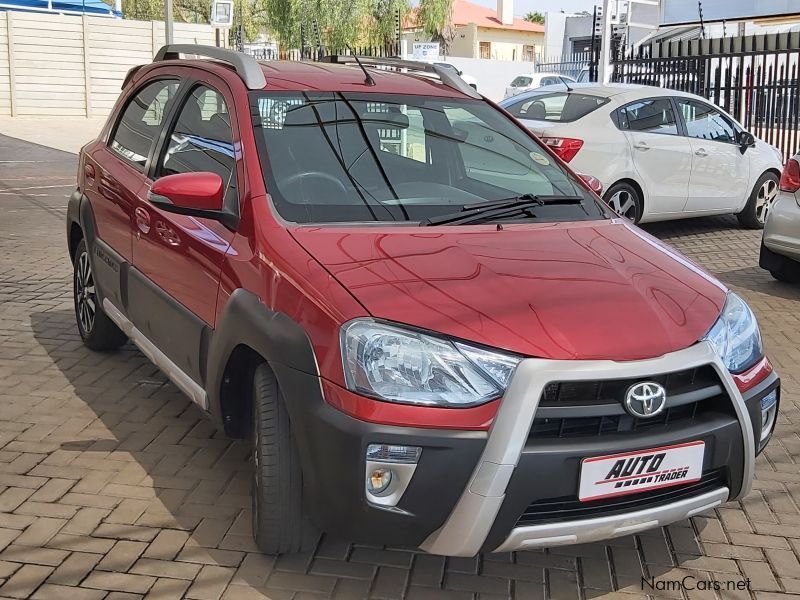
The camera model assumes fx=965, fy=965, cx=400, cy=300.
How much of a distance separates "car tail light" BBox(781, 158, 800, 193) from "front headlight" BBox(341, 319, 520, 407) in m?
5.28

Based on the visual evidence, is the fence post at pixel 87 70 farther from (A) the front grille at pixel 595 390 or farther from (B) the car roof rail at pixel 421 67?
(A) the front grille at pixel 595 390

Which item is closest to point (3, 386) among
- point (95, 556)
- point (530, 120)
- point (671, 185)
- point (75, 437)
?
point (75, 437)

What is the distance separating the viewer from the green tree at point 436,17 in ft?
122

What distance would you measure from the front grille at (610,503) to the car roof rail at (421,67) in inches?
88.5

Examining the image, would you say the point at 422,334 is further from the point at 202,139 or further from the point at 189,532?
→ the point at 202,139

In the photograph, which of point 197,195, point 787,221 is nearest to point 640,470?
point 197,195

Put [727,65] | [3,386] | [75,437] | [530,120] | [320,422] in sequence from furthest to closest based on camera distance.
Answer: [727,65]
[530,120]
[3,386]
[75,437]
[320,422]

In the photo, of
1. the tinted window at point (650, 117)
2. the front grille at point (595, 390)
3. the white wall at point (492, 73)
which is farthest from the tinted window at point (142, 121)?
the white wall at point (492, 73)

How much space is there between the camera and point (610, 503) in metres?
2.89

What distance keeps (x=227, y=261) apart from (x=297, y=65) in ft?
4.38

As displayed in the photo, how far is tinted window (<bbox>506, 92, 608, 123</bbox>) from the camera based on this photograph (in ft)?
30.1

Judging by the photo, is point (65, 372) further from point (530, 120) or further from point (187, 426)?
point (530, 120)

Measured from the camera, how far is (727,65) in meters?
14.0

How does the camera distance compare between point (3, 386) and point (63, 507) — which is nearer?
point (63, 507)
